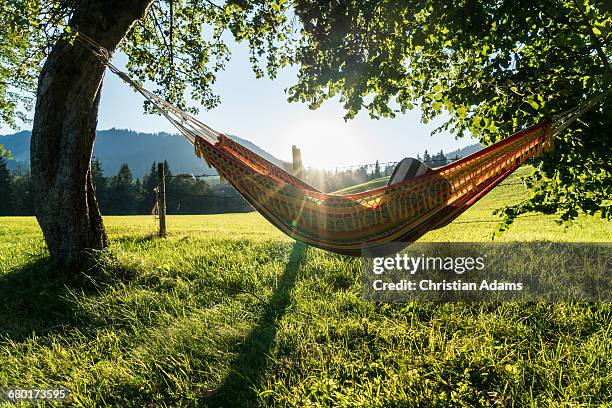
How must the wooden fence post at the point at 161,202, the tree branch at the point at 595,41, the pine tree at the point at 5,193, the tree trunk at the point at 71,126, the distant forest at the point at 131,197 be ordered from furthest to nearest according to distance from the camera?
1. the distant forest at the point at 131,197
2. the pine tree at the point at 5,193
3. the wooden fence post at the point at 161,202
4. the tree trunk at the point at 71,126
5. the tree branch at the point at 595,41

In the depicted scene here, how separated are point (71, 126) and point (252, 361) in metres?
2.85

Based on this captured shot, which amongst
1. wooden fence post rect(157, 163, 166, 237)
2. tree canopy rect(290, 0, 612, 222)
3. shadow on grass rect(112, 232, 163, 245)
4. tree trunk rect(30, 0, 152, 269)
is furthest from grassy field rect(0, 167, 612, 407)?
wooden fence post rect(157, 163, 166, 237)

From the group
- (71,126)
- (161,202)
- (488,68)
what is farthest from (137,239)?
(488,68)

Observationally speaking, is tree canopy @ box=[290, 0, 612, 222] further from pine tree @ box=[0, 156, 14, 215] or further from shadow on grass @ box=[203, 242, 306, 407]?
pine tree @ box=[0, 156, 14, 215]

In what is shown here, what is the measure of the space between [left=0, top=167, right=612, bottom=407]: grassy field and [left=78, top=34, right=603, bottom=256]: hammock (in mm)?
654

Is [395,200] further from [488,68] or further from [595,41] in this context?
[595,41]

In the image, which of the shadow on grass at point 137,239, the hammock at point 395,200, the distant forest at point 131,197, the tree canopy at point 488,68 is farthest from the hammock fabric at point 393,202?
the distant forest at point 131,197

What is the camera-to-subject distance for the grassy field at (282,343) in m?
2.02

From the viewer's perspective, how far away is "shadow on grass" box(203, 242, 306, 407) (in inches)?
81.1

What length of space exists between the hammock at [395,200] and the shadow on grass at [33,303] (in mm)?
2051

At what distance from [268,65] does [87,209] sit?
2.56 m

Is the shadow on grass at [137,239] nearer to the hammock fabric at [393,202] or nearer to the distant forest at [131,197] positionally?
the hammock fabric at [393,202]

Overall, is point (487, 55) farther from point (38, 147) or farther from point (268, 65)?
point (38, 147)

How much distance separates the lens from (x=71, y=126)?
3557 mm
